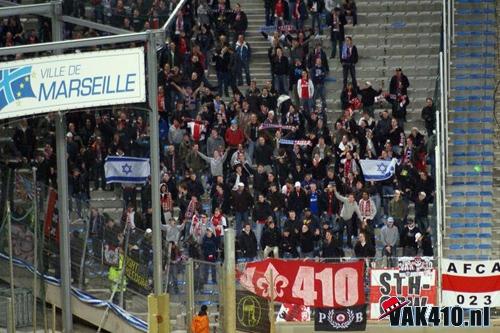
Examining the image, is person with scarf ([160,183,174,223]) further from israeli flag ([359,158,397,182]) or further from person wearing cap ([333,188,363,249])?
israeli flag ([359,158,397,182])

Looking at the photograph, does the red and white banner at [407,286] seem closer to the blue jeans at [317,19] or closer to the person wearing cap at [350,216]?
the person wearing cap at [350,216]

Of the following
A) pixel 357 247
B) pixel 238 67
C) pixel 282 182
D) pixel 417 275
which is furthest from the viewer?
pixel 238 67

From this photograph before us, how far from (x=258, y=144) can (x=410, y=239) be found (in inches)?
213

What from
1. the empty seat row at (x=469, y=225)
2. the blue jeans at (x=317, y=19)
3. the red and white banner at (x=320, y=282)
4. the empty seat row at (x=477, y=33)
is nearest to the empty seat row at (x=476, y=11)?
the empty seat row at (x=477, y=33)

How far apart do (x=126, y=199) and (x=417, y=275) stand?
867 cm

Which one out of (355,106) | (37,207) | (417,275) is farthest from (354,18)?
(37,207)

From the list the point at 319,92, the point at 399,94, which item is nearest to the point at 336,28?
the point at 319,92

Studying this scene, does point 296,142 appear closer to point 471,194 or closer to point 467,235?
point 471,194

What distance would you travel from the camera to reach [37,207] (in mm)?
32031

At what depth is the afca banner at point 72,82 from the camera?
2777 cm

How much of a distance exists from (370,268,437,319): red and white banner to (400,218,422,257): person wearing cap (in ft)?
10.4

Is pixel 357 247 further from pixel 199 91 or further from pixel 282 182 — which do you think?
pixel 199 91

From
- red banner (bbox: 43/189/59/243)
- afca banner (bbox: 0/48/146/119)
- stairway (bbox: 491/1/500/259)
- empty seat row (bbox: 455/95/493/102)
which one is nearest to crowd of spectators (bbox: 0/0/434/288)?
empty seat row (bbox: 455/95/493/102)

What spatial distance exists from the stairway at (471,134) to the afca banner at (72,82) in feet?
45.4
